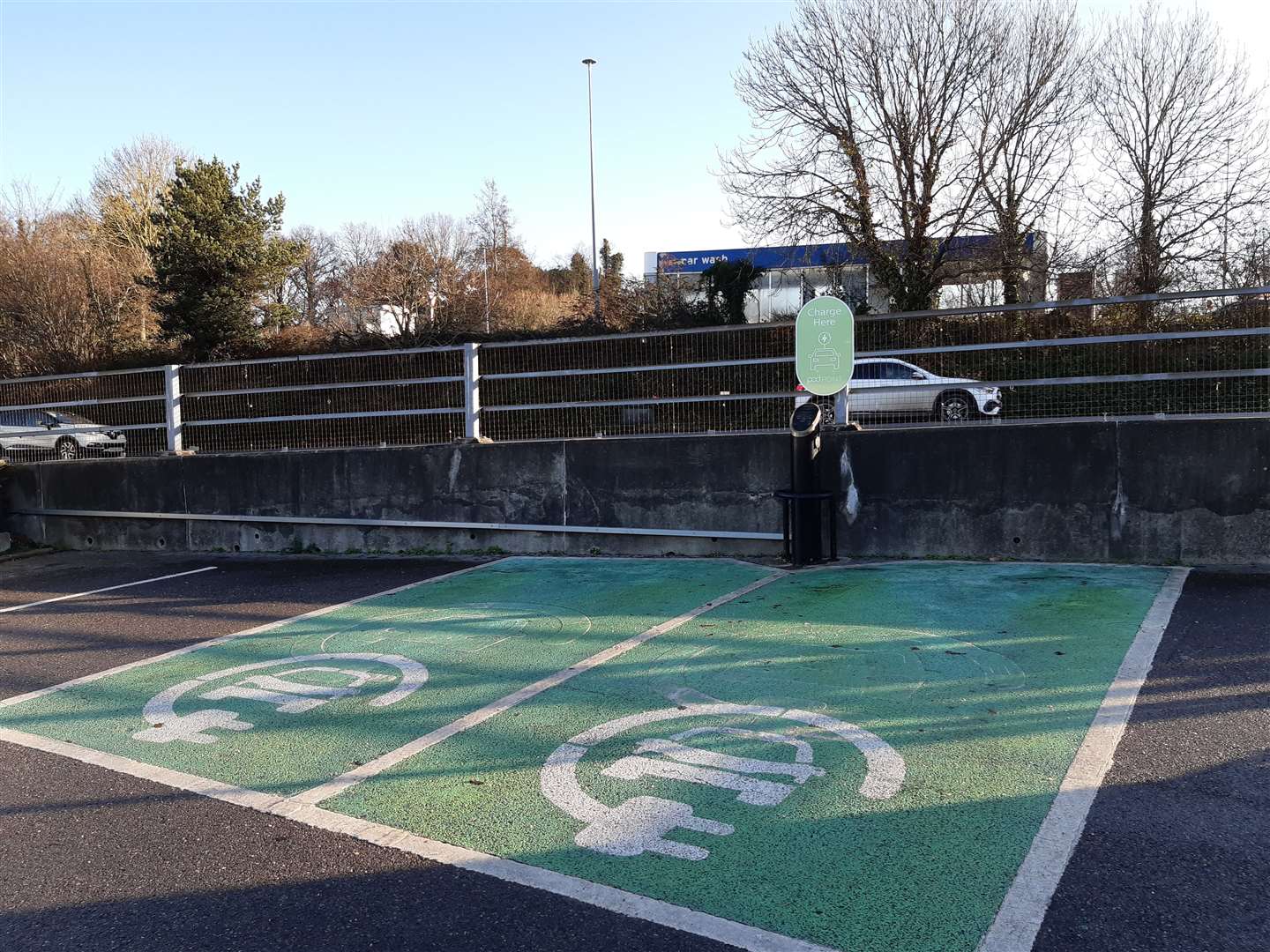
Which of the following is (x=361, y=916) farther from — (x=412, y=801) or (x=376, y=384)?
(x=376, y=384)

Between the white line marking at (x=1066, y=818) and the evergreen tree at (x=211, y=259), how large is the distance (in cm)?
1896

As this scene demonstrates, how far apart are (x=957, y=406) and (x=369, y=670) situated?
5.85 meters

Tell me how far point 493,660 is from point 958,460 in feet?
15.9

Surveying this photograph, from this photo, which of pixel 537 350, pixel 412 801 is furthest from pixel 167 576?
pixel 412 801

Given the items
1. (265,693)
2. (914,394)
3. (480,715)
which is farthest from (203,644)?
(914,394)

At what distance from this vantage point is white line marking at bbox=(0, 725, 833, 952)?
9.91ft

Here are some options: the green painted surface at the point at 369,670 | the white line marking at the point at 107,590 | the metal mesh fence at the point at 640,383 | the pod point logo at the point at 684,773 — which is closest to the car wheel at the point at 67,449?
the white line marking at the point at 107,590

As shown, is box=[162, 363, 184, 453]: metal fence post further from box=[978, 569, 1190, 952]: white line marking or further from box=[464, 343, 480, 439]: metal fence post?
box=[978, 569, 1190, 952]: white line marking

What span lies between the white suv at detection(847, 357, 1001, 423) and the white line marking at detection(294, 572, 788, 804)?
2.89 meters

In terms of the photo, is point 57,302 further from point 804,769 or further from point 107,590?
point 804,769

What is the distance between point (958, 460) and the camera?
8.79 meters

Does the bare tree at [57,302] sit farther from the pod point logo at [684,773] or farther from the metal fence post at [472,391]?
the pod point logo at [684,773]

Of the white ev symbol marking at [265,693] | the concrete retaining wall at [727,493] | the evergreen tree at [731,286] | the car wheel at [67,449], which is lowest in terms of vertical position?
the white ev symbol marking at [265,693]

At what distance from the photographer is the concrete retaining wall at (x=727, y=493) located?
26.7ft
